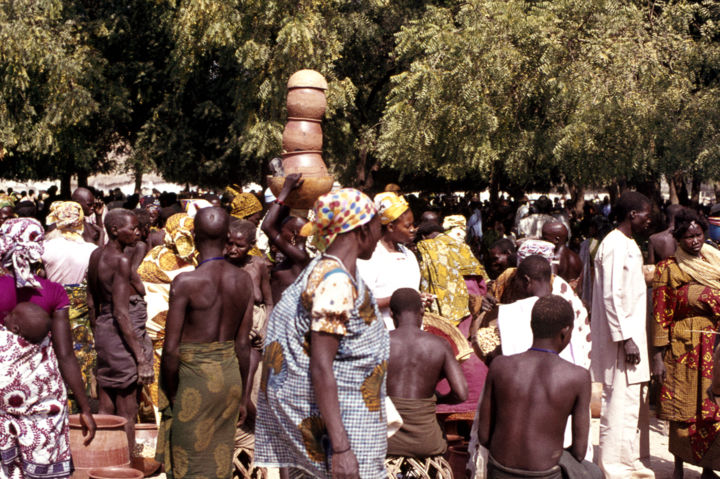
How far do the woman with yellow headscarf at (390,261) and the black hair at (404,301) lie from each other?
91 centimetres

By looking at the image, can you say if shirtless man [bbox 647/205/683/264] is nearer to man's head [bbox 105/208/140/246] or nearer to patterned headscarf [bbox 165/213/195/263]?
patterned headscarf [bbox 165/213/195/263]

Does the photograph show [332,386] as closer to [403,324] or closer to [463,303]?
[403,324]

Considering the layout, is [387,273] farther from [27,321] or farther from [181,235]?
[27,321]

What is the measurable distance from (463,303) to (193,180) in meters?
18.8

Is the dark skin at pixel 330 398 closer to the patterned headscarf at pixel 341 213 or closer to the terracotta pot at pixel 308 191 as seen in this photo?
the patterned headscarf at pixel 341 213

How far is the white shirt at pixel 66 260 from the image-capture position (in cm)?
774

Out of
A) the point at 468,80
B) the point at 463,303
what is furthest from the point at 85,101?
the point at 463,303

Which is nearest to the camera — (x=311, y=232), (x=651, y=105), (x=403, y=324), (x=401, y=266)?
(x=311, y=232)

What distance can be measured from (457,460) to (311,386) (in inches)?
118

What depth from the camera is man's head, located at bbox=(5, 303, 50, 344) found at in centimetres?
450

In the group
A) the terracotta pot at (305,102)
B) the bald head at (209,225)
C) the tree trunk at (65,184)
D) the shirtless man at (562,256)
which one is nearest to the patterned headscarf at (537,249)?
the shirtless man at (562,256)

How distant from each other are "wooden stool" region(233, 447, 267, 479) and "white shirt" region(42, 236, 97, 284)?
267 centimetres

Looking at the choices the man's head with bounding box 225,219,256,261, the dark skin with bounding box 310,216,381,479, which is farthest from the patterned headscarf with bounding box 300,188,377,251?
the man's head with bounding box 225,219,256,261

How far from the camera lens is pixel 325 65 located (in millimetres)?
19188
